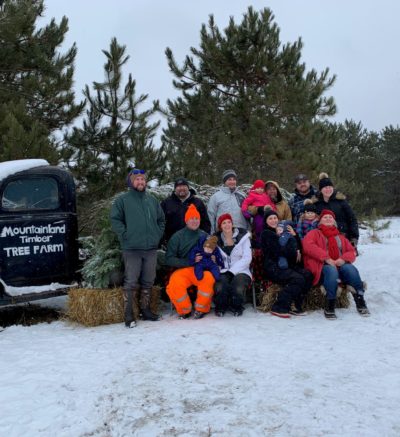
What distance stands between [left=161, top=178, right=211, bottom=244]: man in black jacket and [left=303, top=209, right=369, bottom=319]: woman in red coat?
57.3 inches

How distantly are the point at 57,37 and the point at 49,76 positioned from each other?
48.3 inches

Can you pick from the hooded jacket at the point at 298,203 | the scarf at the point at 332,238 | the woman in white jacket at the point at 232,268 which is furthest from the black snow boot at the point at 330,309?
the hooded jacket at the point at 298,203

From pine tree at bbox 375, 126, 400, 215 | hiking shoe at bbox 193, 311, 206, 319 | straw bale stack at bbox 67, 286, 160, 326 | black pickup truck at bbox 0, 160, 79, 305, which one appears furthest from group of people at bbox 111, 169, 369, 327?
pine tree at bbox 375, 126, 400, 215

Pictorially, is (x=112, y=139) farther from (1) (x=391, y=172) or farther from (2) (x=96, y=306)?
(1) (x=391, y=172)

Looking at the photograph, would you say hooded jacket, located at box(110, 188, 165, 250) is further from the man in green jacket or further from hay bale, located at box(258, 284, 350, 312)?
hay bale, located at box(258, 284, 350, 312)

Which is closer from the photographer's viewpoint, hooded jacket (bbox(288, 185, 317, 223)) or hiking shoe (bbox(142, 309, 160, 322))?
hiking shoe (bbox(142, 309, 160, 322))

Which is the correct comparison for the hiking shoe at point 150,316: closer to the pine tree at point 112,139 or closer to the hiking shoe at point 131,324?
the hiking shoe at point 131,324

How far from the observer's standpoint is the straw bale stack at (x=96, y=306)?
509 centimetres

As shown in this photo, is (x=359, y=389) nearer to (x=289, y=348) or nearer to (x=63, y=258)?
(x=289, y=348)

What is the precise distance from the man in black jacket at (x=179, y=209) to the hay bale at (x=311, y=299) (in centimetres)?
125

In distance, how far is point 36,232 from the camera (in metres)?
5.43

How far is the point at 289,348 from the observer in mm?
3969

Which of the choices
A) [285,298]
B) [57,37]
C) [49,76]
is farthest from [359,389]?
[57,37]

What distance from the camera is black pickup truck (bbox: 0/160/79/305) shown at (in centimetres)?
527
